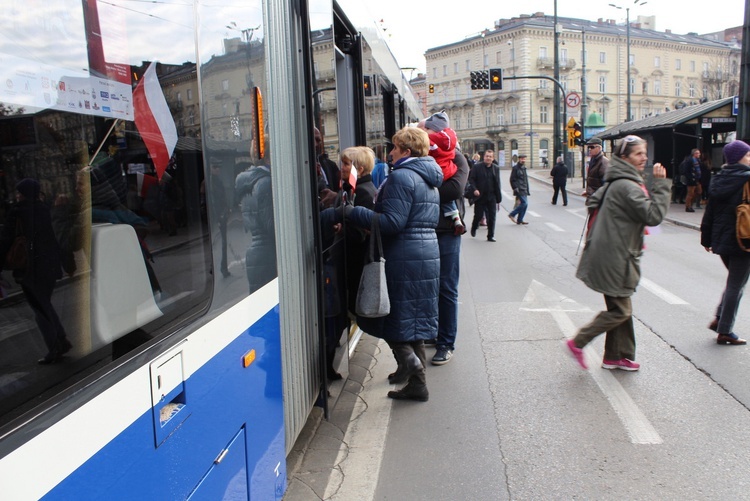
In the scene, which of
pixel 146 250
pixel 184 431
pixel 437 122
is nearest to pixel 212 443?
pixel 184 431

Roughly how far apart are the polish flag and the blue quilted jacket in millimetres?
2378

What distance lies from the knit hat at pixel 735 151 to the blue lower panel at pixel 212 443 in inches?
172

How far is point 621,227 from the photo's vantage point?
15.4 feet

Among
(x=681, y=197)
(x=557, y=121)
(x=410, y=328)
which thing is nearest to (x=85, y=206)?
(x=410, y=328)

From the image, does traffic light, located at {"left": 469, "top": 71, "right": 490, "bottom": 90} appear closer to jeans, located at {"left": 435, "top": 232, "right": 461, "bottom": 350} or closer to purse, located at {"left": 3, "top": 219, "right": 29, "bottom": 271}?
jeans, located at {"left": 435, "top": 232, "right": 461, "bottom": 350}

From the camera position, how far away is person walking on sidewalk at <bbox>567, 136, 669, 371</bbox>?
15.1 ft

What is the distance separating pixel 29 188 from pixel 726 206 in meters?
5.50

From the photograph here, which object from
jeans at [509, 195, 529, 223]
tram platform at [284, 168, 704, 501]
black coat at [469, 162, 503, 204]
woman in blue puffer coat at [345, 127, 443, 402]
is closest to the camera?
tram platform at [284, 168, 704, 501]

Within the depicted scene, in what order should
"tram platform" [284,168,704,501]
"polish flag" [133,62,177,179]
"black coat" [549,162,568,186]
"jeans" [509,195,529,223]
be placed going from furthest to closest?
"black coat" [549,162,568,186]
"jeans" [509,195,529,223]
"tram platform" [284,168,704,501]
"polish flag" [133,62,177,179]

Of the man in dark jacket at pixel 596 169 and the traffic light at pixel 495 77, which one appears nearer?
the man in dark jacket at pixel 596 169

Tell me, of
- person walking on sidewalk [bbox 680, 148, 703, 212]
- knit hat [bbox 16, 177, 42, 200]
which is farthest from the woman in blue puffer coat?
person walking on sidewalk [bbox 680, 148, 703, 212]

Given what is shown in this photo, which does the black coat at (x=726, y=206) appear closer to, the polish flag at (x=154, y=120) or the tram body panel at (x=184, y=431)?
the tram body panel at (x=184, y=431)

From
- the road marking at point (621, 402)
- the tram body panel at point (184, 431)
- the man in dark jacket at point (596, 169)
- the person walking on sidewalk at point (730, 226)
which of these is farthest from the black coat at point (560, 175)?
the tram body panel at point (184, 431)

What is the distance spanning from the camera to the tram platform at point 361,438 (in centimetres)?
356
